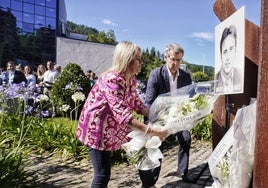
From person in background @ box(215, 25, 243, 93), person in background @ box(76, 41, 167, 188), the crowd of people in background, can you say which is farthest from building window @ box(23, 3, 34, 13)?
person in background @ box(215, 25, 243, 93)

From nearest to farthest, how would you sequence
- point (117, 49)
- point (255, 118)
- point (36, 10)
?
1. point (255, 118)
2. point (117, 49)
3. point (36, 10)

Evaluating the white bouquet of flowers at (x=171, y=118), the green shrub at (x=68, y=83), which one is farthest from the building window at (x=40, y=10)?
the white bouquet of flowers at (x=171, y=118)

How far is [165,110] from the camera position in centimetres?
310

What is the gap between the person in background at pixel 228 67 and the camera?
2.53 metres

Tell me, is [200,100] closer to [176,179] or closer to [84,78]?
[176,179]

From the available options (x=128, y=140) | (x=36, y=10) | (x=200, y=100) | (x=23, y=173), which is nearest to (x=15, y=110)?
(x=23, y=173)

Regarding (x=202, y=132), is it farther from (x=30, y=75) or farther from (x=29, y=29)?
(x=29, y=29)

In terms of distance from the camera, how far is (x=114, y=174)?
185 inches

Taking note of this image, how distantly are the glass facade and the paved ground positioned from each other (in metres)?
25.7

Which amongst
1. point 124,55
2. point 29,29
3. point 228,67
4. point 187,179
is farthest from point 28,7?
point 228,67

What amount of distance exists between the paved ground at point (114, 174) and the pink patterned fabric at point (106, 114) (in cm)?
152

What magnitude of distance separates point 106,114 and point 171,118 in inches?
22.4

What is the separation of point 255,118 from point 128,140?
1290mm

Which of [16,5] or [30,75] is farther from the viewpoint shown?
[16,5]
